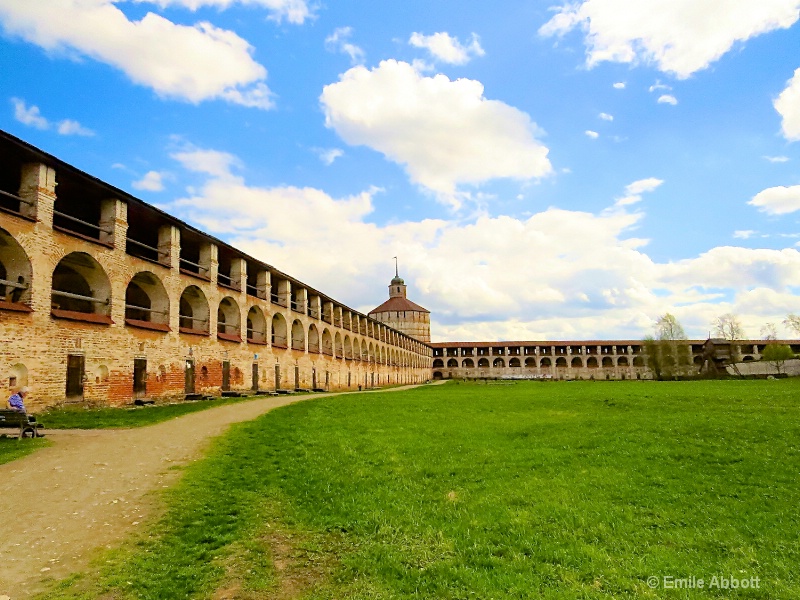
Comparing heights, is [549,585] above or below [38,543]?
below

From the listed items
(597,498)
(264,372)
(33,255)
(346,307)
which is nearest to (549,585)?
(597,498)

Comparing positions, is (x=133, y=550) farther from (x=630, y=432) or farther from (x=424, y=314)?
(x=424, y=314)

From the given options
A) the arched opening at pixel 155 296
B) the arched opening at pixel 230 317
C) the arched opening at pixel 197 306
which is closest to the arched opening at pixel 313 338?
the arched opening at pixel 230 317

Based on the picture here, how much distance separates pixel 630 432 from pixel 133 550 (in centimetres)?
1069

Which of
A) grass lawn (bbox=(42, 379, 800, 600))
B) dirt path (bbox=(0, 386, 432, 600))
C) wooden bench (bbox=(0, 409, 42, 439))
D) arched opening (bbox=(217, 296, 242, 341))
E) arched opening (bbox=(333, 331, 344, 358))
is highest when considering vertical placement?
arched opening (bbox=(217, 296, 242, 341))

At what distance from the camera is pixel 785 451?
30.8ft

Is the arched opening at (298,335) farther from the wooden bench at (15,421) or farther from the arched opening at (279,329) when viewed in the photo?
the wooden bench at (15,421)

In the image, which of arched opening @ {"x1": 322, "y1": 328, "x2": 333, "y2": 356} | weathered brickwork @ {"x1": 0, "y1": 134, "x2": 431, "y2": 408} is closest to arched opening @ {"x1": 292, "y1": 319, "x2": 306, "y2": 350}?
weathered brickwork @ {"x1": 0, "y1": 134, "x2": 431, "y2": 408}

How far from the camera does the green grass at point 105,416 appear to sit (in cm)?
1505

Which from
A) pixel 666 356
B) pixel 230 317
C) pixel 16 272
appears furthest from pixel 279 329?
pixel 666 356

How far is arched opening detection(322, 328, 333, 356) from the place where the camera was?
45844mm

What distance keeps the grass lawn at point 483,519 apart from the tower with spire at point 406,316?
8963cm

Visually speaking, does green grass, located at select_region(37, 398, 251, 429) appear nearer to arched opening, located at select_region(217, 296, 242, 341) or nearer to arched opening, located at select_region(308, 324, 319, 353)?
arched opening, located at select_region(217, 296, 242, 341)

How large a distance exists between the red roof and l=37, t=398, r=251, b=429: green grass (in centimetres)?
8345
